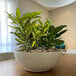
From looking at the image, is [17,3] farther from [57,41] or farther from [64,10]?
[57,41]

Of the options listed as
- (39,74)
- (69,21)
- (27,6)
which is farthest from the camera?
(69,21)

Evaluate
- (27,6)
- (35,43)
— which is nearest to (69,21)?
(27,6)

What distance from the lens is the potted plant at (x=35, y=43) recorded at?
54cm

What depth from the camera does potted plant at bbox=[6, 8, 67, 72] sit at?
0.54 metres

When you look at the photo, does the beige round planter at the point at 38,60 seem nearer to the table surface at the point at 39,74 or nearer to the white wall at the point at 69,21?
the table surface at the point at 39,74

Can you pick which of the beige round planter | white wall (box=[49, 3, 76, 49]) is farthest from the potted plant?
white wall (box=[49, 3, 76, 49])

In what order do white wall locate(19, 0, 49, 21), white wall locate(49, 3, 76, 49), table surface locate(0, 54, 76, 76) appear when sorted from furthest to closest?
white wall locate(49, 3, 76, 49) → white wall locate(19, 0, 49, 21) → table surface locate(0, 54, 76, 76)

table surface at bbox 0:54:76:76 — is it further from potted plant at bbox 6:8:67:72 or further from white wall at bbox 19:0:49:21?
white wall at bbox 19:0:49:21

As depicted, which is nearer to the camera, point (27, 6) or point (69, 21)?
point (27, 6)

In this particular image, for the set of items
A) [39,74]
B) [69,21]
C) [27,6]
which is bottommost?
[39,74]

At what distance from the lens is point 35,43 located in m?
0.59

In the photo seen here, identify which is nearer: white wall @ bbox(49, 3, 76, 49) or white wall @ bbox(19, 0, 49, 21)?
white wall @ bbox(19, 0, 49, 21)

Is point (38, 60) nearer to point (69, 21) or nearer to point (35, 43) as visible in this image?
point (35, 43)

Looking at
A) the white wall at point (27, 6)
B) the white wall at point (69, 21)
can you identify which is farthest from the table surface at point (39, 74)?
the white wall at point (69, 21)
